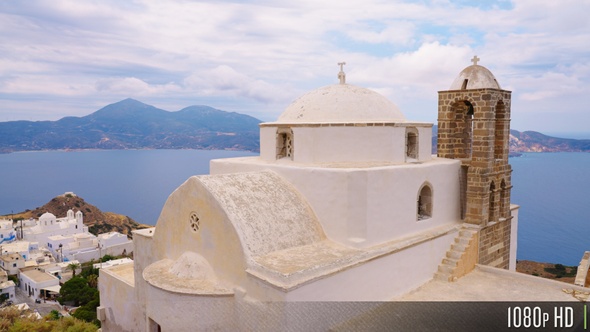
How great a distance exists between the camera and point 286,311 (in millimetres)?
6125

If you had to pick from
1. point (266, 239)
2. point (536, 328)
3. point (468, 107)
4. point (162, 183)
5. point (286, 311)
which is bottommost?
point (162, 183)

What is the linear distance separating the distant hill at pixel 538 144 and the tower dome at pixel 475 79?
6029 inches

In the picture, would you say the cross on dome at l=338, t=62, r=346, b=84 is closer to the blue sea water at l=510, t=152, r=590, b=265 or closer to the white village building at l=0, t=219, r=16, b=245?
the blue sea water at l=510, t=152, r=590, b=265

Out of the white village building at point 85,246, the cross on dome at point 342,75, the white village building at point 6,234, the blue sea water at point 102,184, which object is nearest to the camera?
the cross on dome at point 342,75

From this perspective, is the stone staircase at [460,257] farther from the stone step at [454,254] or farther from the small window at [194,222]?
the small window at [194,222]

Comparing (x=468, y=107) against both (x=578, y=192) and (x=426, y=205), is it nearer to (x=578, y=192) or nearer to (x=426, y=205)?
(x=426, y=205)

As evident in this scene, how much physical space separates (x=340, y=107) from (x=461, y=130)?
13.5ft

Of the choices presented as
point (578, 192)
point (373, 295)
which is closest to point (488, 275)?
point (373, 295)

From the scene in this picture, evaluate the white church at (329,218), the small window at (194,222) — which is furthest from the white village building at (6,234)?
the small window at (194,222)

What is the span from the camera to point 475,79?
35.9ft

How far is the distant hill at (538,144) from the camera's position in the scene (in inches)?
6181

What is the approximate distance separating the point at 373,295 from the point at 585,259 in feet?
25.5

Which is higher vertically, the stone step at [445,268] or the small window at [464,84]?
the small window at [464,84]

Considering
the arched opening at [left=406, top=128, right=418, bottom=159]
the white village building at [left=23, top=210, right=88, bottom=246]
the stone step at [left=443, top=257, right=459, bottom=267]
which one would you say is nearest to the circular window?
the arched opening at [left=406, top=128, right=418, bottom=159]
